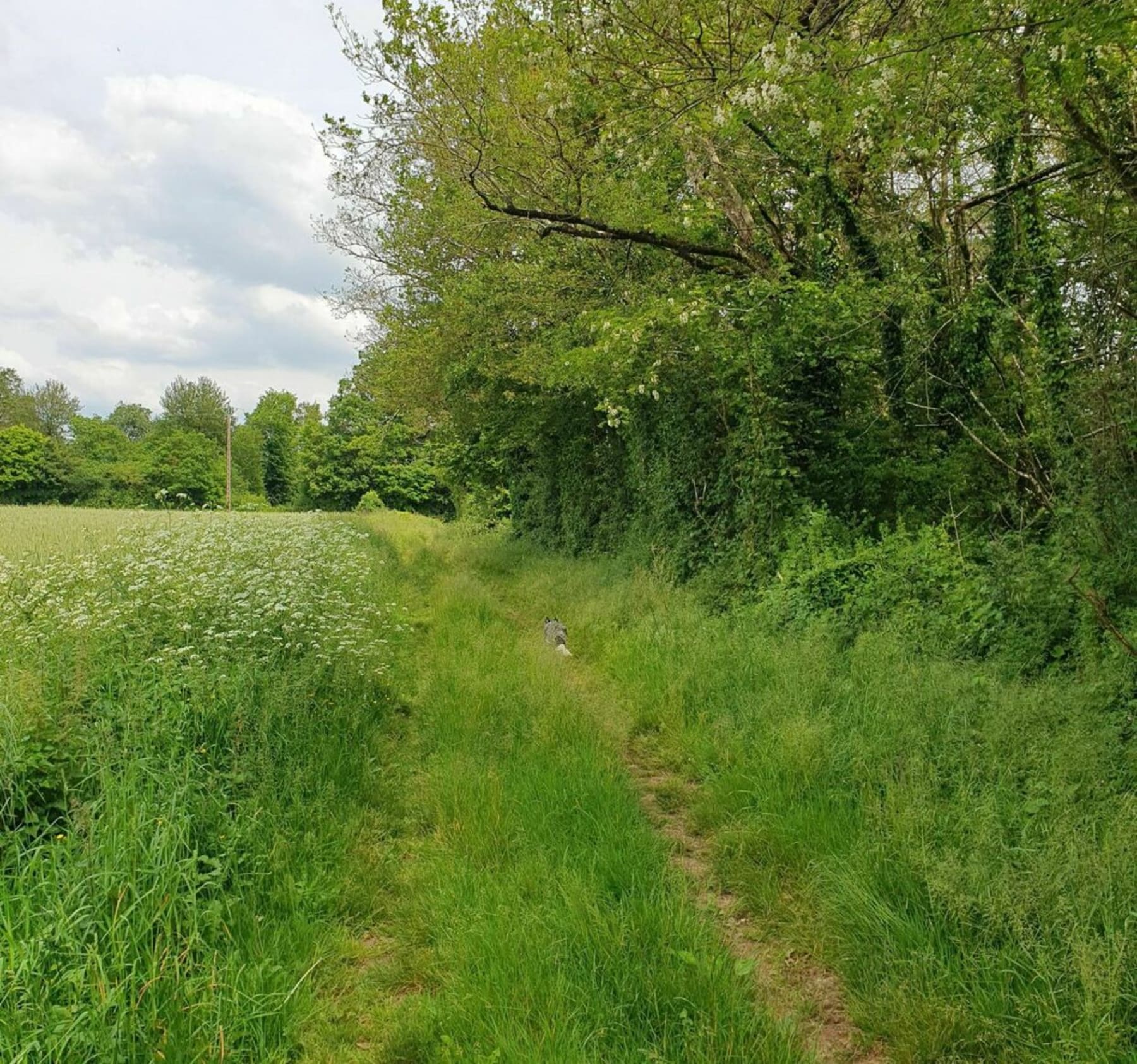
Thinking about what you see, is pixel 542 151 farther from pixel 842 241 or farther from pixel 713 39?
pixel 842 241

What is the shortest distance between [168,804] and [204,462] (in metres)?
73.1

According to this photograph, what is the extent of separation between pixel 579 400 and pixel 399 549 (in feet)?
22.4

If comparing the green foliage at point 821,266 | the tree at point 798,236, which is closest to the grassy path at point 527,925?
the green foliage at point 821,266

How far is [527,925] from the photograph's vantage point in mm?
2869

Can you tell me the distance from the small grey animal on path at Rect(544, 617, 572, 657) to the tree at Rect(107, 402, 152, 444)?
11528 centimetres

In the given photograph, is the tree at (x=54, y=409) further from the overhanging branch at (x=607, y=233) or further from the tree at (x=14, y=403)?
the overhanging branch at (x=607, y=233)

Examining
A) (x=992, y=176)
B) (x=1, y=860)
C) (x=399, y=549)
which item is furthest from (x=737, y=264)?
(x=399, y=549)

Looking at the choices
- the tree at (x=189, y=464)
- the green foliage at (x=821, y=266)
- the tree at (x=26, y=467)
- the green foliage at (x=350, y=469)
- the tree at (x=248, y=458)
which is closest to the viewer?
the green foliage at (x=821, y=266)

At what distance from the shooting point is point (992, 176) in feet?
24.1

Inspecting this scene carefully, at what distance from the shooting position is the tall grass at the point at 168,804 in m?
2.32

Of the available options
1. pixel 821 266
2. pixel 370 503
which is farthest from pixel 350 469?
pixel 821 266

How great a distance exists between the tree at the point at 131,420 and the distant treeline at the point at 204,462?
22473 mm

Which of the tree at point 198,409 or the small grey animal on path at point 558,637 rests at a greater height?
the tree at point 198,409

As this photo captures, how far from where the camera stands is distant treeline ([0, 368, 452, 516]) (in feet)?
173
